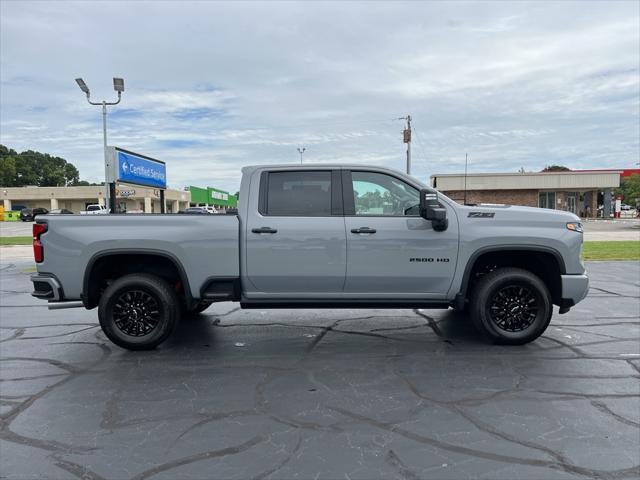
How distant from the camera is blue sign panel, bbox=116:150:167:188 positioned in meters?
14.9

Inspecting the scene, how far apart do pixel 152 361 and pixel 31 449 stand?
1.86 meters

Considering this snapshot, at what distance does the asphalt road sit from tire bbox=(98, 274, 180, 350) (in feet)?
0.66

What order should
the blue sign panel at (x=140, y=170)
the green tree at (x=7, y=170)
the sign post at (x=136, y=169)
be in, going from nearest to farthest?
the sign post at (x=136, y=169)
the blue sign panel at (x=140, y=170)
the green tree at (x=7, y=170)

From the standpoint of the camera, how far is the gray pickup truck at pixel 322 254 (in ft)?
17.0

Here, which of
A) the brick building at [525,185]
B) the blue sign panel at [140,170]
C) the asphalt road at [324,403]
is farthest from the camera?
the brick building at [525,185]

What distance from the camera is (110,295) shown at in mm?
5242

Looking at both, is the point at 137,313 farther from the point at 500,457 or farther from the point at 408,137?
the point at 408,137

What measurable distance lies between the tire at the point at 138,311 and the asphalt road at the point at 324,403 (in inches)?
7.9

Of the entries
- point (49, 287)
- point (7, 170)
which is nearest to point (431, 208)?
point (49, 287)

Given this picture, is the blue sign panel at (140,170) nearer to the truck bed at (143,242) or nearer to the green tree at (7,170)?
the truck bed at (143,242)

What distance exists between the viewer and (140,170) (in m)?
16.4

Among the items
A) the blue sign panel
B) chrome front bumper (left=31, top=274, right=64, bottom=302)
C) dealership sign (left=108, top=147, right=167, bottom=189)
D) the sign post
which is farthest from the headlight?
the blue sign panel

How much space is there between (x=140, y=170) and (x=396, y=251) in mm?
13387

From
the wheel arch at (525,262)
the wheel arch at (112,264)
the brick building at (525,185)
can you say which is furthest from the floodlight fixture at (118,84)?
the brick building at (525,185)
